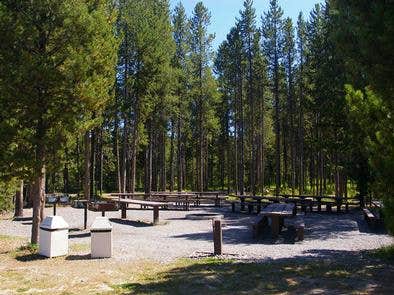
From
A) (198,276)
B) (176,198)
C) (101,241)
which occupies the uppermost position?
(176,198)

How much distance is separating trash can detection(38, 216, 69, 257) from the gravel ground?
1.71 feet

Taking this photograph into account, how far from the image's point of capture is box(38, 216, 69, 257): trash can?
10.2m

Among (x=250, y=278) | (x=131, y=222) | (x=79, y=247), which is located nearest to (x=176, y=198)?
(x=131, y=222)

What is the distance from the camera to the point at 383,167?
828cm

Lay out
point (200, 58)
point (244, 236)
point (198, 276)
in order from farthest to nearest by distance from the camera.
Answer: point (200, 58), point (244, 236), point (198, 276)

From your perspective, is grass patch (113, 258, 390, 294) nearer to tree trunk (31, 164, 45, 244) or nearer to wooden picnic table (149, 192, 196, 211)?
tree trunk (31, 164, 45, 244)

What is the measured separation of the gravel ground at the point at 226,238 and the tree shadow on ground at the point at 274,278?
1.00 metres

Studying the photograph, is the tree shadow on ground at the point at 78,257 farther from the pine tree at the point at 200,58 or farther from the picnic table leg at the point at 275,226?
the pine tree at the point at 200,58

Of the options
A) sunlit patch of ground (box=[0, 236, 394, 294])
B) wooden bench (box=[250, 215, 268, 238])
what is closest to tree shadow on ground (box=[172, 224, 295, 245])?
wooden bench (box=[250, 215, 268, 238])

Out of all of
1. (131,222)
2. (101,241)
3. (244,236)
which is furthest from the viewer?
(131,222)

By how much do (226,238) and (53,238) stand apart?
4998 mm

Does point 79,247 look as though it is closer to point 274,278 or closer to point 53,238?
point 53,238

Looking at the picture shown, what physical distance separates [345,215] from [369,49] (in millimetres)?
13901

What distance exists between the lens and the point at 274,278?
774cm
